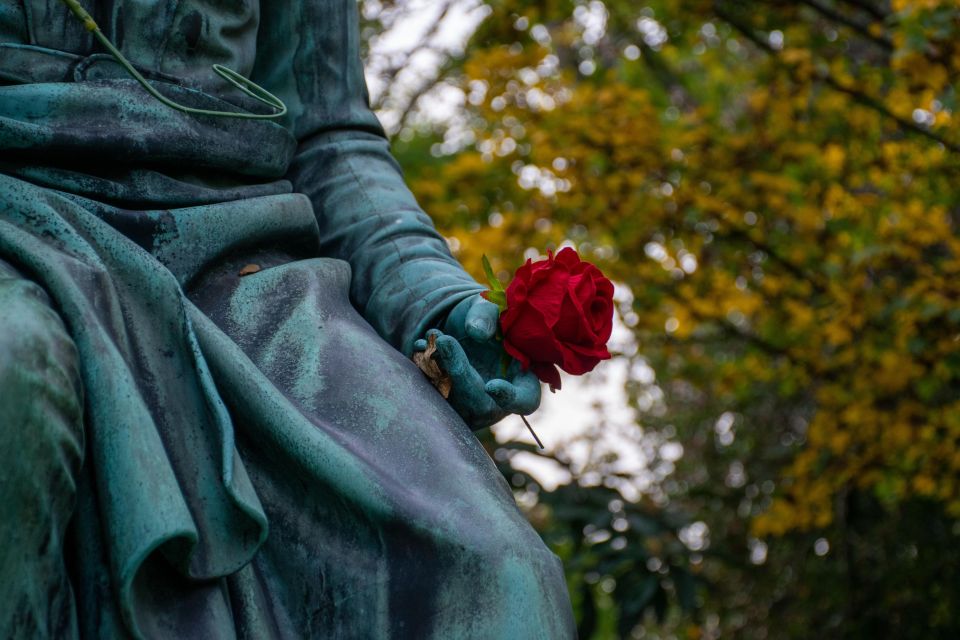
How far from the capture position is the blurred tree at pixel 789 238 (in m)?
6.52

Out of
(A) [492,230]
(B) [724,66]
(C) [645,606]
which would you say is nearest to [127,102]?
(C) [645,606]

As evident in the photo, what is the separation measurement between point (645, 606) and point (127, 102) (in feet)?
13.2

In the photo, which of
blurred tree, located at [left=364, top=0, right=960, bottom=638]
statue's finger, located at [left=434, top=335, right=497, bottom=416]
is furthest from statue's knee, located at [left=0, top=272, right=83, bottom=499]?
blurred tree, located at [left=364, top=0, right=960, bottom=638]

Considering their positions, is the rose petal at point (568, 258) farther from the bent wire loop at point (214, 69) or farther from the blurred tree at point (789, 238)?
the blurred tree at point (789, 238)

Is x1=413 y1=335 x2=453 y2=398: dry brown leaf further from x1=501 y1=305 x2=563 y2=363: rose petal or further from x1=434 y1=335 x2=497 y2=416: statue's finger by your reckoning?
x1=501 y1=305 x2=563 y2=363: rose petal

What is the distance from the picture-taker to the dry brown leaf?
2340 mm

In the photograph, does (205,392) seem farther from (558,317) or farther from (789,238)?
(789,238)

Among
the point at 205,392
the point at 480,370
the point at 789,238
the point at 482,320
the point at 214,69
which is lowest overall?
the point at 789,238

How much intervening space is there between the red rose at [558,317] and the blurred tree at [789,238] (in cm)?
356

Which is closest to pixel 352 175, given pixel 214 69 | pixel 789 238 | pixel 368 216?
pixel 368 216

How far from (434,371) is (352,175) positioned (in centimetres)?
49

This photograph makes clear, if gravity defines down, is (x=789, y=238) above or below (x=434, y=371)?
below

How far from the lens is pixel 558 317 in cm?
233

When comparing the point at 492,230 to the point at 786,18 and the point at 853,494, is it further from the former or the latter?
the point at 853,494
